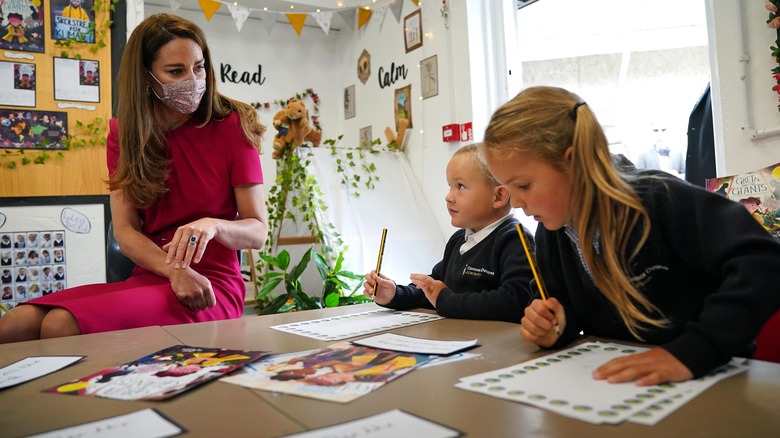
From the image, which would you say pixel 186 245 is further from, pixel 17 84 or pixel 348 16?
pixel 348 16

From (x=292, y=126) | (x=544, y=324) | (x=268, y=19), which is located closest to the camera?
(x=544, y=324)

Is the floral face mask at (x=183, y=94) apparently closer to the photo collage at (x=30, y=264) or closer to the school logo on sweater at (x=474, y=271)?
the school logo on sweater at (x=474, y=271)

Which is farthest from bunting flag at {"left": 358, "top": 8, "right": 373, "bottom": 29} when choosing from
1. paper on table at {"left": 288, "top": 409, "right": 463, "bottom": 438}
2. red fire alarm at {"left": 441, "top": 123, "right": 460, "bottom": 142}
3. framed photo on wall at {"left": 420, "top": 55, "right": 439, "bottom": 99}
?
paper on table at {"left": 288, "top": 409, "right": 463, "bottom": 438}

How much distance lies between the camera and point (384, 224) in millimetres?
3953

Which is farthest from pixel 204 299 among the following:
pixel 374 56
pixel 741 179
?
pixel 374 56

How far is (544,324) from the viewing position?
0.86 metres

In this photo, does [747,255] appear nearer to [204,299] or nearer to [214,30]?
[204,299]

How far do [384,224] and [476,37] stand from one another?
4.43 feet

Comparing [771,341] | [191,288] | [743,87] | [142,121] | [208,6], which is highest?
[208,6]

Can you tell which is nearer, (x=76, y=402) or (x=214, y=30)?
(x=76, y=402)

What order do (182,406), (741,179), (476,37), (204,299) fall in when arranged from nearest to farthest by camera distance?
(182,406) < (204,299) < (741,179) < (476,37)

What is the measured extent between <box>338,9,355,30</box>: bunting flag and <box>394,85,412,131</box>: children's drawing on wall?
2.58 ft

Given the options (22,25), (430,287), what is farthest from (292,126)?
(430,287)

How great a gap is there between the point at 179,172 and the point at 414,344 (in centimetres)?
98
